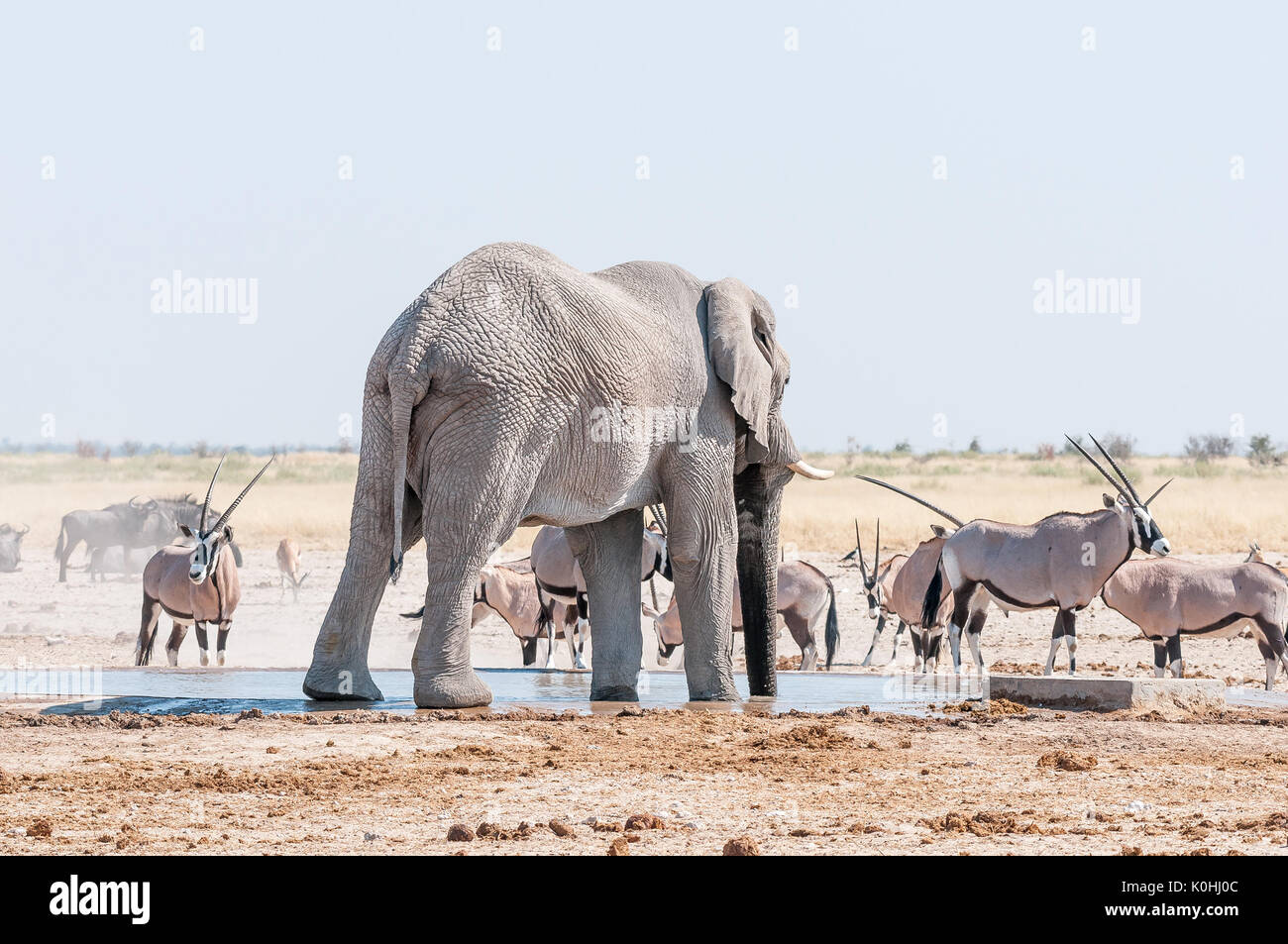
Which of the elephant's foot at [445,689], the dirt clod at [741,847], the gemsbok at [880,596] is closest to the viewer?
the dirt clod at [741,847]

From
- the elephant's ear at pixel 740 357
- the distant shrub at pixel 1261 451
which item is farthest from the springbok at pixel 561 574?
the distant shrub at pixel 1261 451

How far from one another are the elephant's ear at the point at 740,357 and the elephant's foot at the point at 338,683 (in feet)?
10.6

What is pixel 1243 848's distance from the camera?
273 inches

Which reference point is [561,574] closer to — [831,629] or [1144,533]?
[831,629]

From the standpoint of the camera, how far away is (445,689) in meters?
11.3

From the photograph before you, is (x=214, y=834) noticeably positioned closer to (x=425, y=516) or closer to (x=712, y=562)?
(x=425, y=516)

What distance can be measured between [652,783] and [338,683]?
140 inches

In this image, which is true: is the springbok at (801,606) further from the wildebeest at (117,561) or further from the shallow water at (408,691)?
the wildebeest at (117,561)

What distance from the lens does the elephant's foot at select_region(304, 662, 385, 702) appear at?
1159 centimetres

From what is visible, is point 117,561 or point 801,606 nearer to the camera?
point 801,606

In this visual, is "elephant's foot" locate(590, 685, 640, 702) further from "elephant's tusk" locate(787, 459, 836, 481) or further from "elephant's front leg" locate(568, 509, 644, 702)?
"elephant's tusk" locate(787, 459, 836, 481)

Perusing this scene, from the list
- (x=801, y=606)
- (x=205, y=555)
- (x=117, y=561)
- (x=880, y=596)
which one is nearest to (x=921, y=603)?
(x=880, y=596)

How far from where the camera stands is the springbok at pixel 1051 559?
1686 centimetres
